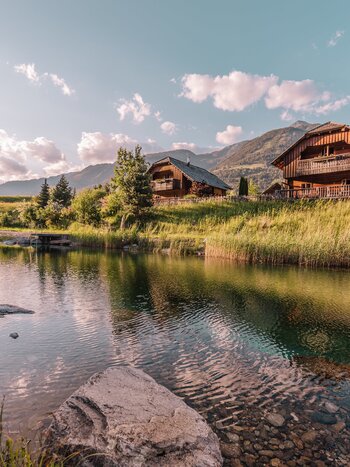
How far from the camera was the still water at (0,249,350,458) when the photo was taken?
15.2 ft

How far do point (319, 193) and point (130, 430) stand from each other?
3313 cm

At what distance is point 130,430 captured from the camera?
3.08m

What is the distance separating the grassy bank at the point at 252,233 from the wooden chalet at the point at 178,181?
6990 mm

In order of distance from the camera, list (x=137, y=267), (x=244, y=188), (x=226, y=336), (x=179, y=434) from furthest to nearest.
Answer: (x=244, y=188) < (x=137, y=267) < (x=226, y=336) < (x=179, y=434)

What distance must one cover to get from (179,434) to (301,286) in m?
11.4

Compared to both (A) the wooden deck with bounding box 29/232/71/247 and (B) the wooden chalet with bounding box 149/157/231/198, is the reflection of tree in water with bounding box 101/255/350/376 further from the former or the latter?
(B) the wooden chalet with bounding box 149/157/231/198

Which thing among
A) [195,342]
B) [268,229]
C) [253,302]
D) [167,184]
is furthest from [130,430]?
[167,184]

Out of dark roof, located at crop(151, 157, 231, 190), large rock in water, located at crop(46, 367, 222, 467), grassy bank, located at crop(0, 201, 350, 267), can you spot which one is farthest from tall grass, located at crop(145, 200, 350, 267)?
large rock in water, located at crop(46, 367, 222, 467)

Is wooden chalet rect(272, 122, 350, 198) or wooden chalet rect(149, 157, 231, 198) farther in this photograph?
wooden chalet rect(149, 157, 231, 198)

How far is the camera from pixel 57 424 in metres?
3.37

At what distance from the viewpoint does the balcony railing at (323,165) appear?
3142cm

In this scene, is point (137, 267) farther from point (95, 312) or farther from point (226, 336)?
point (226, 336)

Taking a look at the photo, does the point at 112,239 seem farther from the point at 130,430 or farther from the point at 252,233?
the point at 130,430

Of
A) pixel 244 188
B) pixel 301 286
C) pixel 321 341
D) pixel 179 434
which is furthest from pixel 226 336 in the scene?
pixel 244 188
